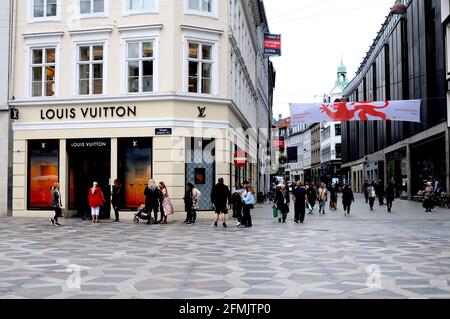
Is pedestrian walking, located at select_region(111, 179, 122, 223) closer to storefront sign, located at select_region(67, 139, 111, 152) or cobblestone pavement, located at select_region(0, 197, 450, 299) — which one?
storefront sign, located at select_region(67, 139, 111, 152)

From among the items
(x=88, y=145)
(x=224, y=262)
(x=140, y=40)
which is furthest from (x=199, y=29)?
(x=224, y=262)

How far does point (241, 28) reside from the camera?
32188mm

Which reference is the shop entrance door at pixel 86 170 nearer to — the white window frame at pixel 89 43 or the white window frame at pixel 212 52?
the white window frame at pixel 89 43

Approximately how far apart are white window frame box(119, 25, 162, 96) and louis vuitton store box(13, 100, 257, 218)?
906 mm

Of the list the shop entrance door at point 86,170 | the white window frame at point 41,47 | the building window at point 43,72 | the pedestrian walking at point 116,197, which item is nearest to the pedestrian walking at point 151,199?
the pedestrian walking at point 116,197

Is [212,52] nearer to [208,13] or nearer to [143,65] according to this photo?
[208,13]

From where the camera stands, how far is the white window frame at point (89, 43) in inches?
970

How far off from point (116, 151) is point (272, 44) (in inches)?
1068

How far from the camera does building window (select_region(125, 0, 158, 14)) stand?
2422 centimetres

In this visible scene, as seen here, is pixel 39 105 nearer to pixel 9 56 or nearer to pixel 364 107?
pixel 9 56

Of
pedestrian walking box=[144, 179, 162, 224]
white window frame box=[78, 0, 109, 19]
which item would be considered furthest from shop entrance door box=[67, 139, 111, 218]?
white window frame box=[78, 0, 109, 19]

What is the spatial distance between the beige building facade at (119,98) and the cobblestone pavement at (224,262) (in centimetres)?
556

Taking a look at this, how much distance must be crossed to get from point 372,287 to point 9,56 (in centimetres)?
2235
